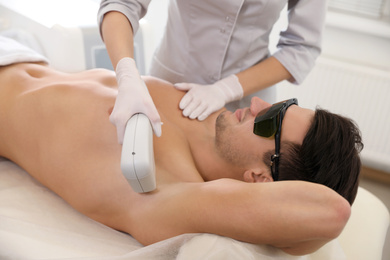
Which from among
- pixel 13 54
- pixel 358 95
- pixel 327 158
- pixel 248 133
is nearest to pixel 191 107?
pixel 248 133

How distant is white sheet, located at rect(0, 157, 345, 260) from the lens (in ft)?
3.32

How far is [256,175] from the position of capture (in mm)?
1311

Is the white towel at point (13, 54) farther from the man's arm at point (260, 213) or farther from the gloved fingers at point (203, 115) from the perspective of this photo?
the man's arm at point (260, 213)

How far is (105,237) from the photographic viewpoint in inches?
47.3

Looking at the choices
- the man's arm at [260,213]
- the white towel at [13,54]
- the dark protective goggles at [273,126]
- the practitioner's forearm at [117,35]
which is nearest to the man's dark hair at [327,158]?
the dark protective goggles at [273,126]

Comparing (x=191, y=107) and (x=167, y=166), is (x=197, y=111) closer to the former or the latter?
(x=191, y=107)

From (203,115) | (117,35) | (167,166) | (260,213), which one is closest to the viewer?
(260,213)

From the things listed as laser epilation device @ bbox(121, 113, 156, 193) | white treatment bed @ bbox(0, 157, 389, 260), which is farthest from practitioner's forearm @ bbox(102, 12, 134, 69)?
white treatment bed @ bbox(0, 157, 389, 260)

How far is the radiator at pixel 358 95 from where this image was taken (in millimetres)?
2896

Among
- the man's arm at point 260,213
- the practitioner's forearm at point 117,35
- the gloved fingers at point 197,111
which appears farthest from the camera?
the gloved fingers at point 197,111

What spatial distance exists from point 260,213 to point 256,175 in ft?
1.15

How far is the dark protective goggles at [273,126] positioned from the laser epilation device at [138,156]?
0.38 meters

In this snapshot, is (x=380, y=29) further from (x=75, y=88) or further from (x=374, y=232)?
(x=75, y=88)

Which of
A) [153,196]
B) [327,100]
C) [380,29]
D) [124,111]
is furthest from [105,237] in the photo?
[380,29]
